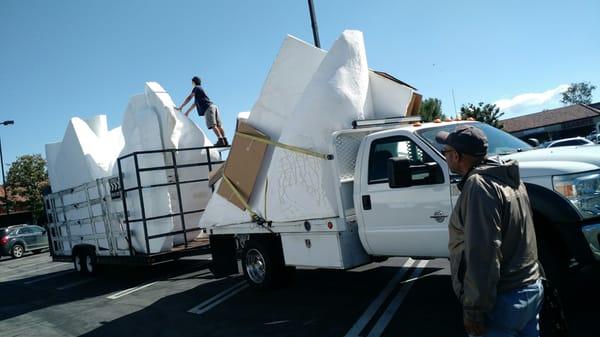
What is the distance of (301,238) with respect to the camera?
664cm

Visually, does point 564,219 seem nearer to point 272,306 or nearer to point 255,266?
point 272,306

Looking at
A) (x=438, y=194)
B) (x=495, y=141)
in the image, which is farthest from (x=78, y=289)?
(x=495, y=141)

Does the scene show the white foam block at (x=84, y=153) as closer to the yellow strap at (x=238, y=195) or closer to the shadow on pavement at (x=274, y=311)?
the shadow on pavement at (x=274, y=311)

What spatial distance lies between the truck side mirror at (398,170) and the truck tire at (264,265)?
2814 millimetres

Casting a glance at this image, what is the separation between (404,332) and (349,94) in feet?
9.61

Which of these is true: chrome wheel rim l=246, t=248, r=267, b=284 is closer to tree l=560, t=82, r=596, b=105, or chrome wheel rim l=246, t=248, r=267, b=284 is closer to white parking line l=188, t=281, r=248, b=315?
white parking line l=188, t=281, r=248, b=315

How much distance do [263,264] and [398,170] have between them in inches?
127

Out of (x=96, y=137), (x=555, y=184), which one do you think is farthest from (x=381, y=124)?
(x=96, y=137)

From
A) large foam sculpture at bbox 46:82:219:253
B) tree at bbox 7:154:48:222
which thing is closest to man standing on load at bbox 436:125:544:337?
large foam sculpture at bbox 46:82:219:253

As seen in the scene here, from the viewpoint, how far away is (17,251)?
24484mm

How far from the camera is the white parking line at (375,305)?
5287 mm

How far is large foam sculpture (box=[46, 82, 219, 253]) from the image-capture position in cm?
965

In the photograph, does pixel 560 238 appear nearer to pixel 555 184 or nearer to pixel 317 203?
pixel 555 184

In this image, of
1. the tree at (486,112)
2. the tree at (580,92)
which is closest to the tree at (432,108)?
the tree at (486,112)
